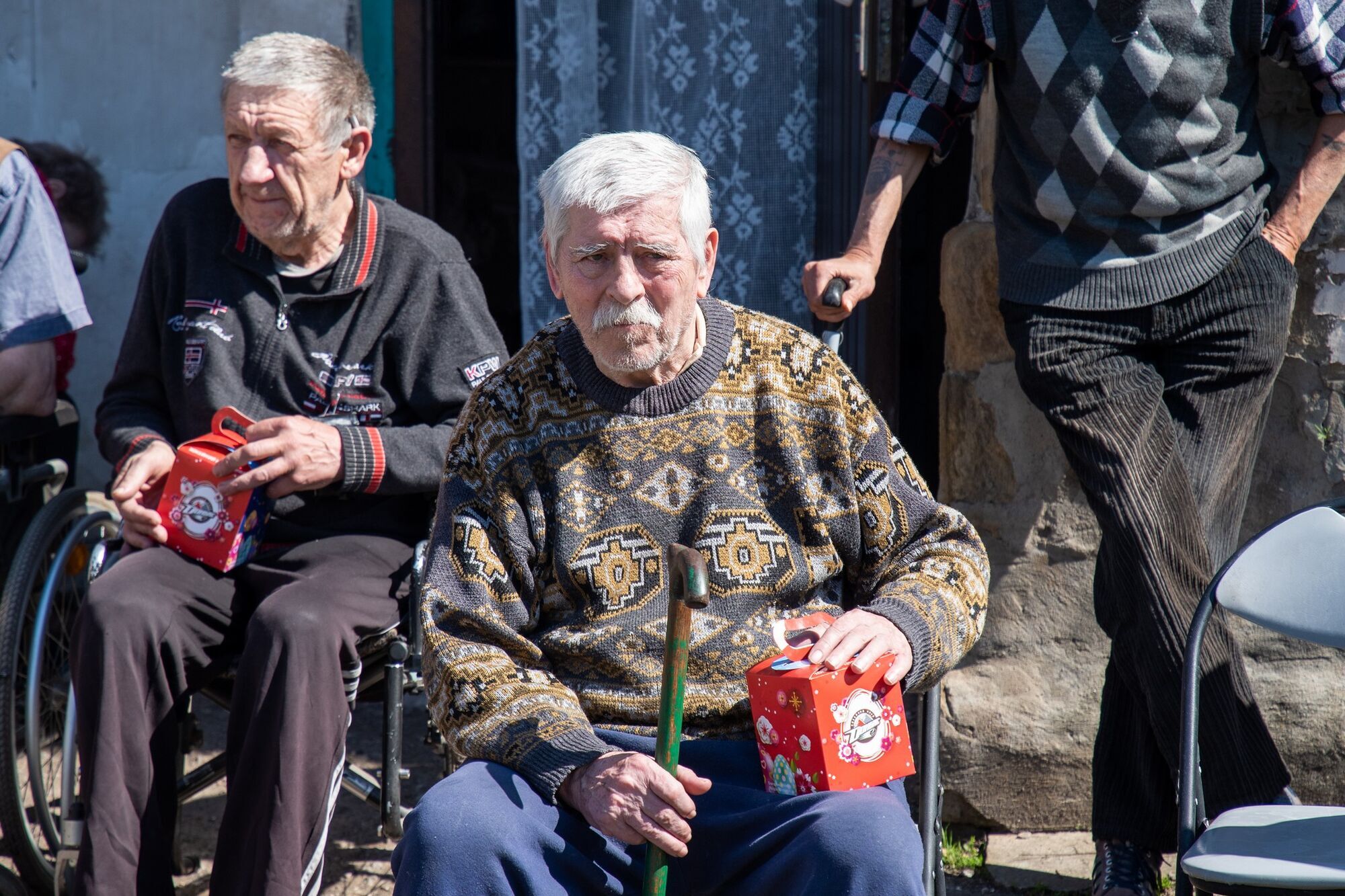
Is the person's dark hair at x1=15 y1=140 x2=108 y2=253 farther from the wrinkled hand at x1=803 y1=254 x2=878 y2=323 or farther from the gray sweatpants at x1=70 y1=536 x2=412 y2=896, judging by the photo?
the wrinkled hand at x1=803 y1=254 x2=878 y2=323

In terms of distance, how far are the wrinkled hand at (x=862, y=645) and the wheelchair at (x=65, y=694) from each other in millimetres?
987

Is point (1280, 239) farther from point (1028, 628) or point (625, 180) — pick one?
point (625, 180)

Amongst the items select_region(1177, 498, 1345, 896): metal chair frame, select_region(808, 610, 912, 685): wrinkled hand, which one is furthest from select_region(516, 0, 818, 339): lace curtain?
select_region(808, 610, 912, 685): wrinkled hand

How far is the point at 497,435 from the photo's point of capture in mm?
2205

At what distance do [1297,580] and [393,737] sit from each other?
5.29 ft

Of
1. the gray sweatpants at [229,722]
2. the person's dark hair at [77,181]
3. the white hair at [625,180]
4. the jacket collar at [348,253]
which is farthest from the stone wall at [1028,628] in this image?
the person's dark hair at [77,181]

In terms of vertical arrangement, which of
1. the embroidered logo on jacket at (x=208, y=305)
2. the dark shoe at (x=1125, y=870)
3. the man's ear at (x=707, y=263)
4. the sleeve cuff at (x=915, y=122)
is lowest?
the dark shoe at (x=1125, y=870)

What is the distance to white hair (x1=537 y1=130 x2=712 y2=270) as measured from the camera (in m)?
2.10

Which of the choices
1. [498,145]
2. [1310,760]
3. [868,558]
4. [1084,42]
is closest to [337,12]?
[498,145]

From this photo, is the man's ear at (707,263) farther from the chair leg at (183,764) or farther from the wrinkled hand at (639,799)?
the chair leg at (183,764)

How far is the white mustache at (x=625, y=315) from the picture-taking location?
2.13 m

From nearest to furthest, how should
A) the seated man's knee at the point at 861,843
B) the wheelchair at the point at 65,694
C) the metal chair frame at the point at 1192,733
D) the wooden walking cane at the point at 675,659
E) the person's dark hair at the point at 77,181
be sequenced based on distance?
the wooden walking cane at the point at 675,659 → the seated man's knee at the point at 861,843 → the metal chair frame at the point at 1192,733 → the wheelchair at the point at 65,694 → the person's dark hair at the point at 77,181

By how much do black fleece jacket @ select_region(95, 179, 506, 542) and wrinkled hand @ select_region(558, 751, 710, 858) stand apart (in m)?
1.07

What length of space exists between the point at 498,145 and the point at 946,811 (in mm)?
2312
